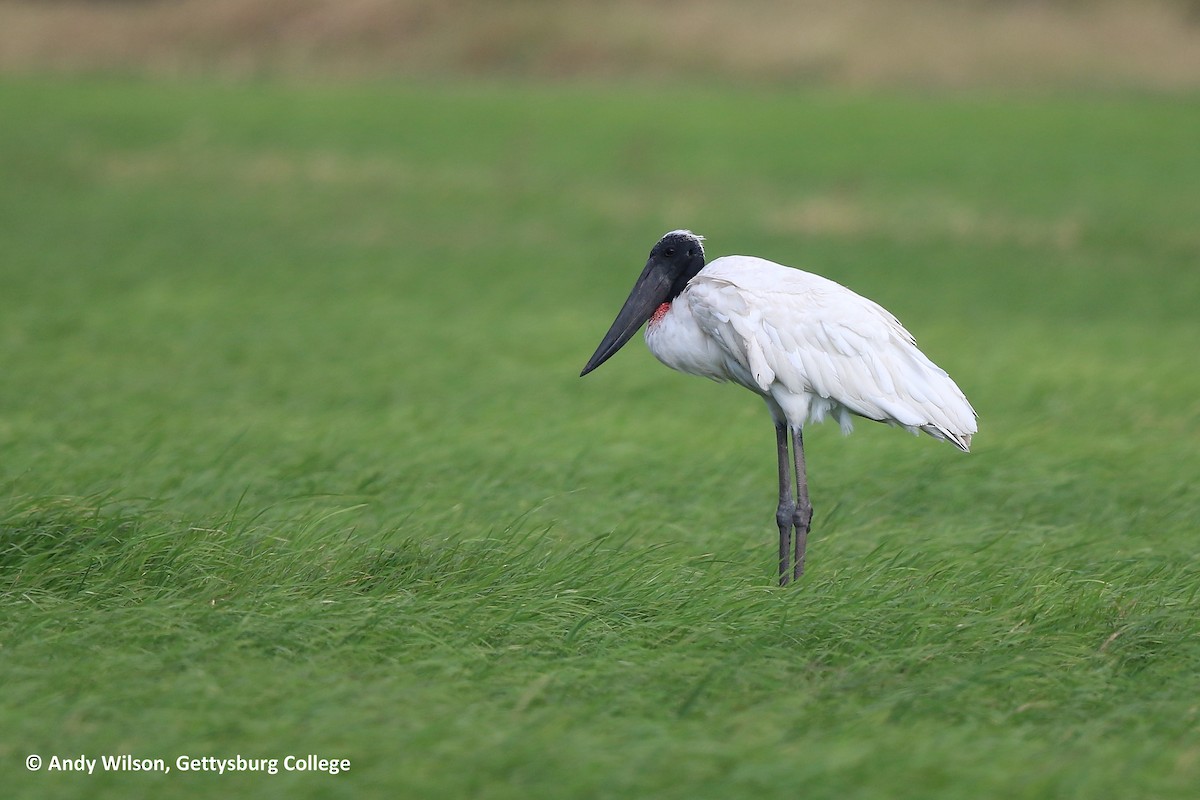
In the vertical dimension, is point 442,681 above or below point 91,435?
A: above

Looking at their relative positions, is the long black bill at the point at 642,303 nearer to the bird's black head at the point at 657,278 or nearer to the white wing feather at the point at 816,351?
the bird's black head at the point at 657,278

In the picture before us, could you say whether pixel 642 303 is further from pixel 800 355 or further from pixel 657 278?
pixel 800 355

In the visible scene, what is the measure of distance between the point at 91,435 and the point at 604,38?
26.2 metres

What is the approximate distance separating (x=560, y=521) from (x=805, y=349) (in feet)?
5.14

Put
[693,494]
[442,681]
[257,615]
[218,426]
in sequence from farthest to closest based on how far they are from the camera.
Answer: [218,426], [693,494], [257,615], [442,681]

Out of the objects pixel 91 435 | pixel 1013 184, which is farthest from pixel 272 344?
pixel 1013 184

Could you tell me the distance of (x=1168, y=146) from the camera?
75.5 feet

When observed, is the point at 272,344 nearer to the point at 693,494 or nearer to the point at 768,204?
the point at 693,494

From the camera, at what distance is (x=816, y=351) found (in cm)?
602

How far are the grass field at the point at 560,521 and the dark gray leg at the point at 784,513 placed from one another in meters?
0.18

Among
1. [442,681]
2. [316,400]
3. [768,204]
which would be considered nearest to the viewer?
[442,681]

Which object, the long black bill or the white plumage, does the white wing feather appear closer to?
the white plumage
